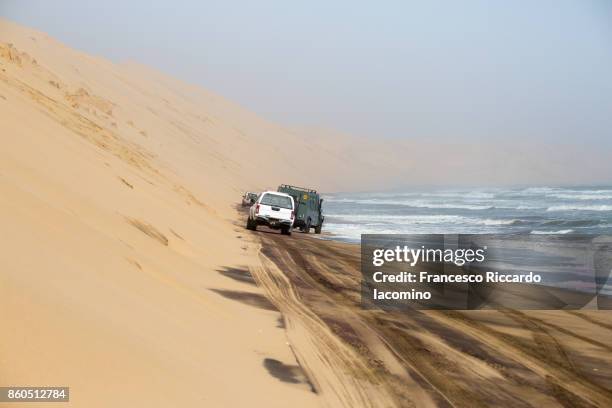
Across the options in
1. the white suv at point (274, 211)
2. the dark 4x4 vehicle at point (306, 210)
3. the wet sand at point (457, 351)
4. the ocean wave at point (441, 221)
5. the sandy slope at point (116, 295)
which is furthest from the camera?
the ocean wave at point (441, 221)

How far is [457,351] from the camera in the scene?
8.55m

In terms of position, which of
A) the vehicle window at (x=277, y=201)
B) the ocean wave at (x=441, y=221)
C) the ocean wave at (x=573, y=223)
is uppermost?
the ocean wave at (x=441, y=221)

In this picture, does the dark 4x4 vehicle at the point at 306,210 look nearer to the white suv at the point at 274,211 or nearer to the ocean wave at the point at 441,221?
the white suv at the point at 274,211

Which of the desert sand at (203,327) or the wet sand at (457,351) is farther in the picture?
the wet sand at (457,351)

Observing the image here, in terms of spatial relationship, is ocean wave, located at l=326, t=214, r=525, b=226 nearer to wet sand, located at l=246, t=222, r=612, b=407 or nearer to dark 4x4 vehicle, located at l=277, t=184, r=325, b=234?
dark 4x4 vehicle, located at l=277, t=184, r=325, b=234

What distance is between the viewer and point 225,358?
269 inches

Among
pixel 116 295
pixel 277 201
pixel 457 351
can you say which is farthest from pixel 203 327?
pixel 277 201

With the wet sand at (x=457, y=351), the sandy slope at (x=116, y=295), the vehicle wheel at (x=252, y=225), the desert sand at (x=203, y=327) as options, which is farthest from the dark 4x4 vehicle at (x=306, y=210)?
the wet sand at (x=457, y=351)

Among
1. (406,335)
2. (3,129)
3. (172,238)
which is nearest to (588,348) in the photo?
(406,335)

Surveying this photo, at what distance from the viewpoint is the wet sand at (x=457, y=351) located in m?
6.82

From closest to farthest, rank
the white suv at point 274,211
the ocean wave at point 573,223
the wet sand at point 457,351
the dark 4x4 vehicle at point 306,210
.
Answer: the wet sand at point 457,351
the white suv at point 274,211
the dark 4x4 vehicle at point 306,210
the ocean wave at point 573,223

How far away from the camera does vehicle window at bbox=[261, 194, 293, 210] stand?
86.9 ft

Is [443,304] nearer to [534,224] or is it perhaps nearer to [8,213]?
[8,213]

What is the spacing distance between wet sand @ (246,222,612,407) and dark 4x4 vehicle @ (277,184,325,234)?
17531 mm
